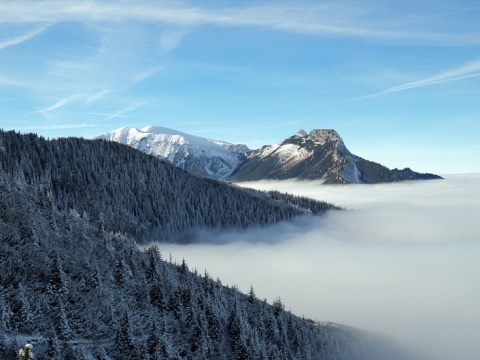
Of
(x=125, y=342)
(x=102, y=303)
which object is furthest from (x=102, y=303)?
(x=125, y=342)

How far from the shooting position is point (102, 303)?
230 feet

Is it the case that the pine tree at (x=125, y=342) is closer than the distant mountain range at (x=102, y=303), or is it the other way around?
the distant mountain range at (x=102, y=303)

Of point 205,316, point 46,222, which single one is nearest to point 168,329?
point 205,316

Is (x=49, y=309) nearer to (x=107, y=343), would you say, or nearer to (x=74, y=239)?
(x=107, y=343)

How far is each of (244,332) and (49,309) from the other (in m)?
44.8

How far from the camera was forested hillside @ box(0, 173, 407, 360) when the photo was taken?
5850cm

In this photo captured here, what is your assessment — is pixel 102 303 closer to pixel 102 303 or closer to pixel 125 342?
pixel 102 303

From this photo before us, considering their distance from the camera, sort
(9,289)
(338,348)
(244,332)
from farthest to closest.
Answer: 1. (338,348)
2. (244,332)
3. (9,289)

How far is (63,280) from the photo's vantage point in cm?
6588

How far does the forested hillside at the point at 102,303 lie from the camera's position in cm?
5850

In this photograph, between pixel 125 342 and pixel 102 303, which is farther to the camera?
pixel 102 303

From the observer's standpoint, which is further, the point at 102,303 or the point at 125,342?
the point at 102,303

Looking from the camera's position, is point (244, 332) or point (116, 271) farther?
point (244, 332)

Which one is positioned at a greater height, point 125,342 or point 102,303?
point 102,303
